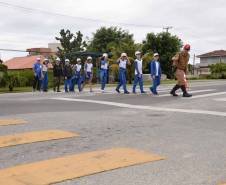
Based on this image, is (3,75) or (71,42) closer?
(3,75)

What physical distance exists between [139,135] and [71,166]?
2408 millimetres

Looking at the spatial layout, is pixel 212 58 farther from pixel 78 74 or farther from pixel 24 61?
pixel 78 74

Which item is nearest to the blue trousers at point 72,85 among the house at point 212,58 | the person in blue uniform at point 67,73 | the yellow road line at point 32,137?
the person in blue uniform at point 67,73

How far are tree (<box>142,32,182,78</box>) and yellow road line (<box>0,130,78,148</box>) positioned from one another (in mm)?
51877

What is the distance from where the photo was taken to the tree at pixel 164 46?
60281mm

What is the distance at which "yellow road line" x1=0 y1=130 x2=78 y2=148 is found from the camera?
25.2ft

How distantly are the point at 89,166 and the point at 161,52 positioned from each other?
5514 cm

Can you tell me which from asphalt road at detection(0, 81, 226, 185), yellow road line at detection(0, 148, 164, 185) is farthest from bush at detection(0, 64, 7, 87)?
yellow road line at detection(0, 148, 164, 185)

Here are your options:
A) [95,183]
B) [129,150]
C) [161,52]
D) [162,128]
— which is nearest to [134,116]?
[162,128]

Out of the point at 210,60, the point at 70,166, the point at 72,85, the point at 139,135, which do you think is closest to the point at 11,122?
the point at 139,135

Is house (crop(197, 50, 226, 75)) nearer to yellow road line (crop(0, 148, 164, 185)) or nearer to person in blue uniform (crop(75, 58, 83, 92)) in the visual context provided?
person in blue uniform (crop(75, 58, 83, 92))

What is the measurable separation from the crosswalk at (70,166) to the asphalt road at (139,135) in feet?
Answer: 0.58

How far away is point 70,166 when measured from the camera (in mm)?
6215

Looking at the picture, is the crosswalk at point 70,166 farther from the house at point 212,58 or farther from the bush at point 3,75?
the house at point 212,58
